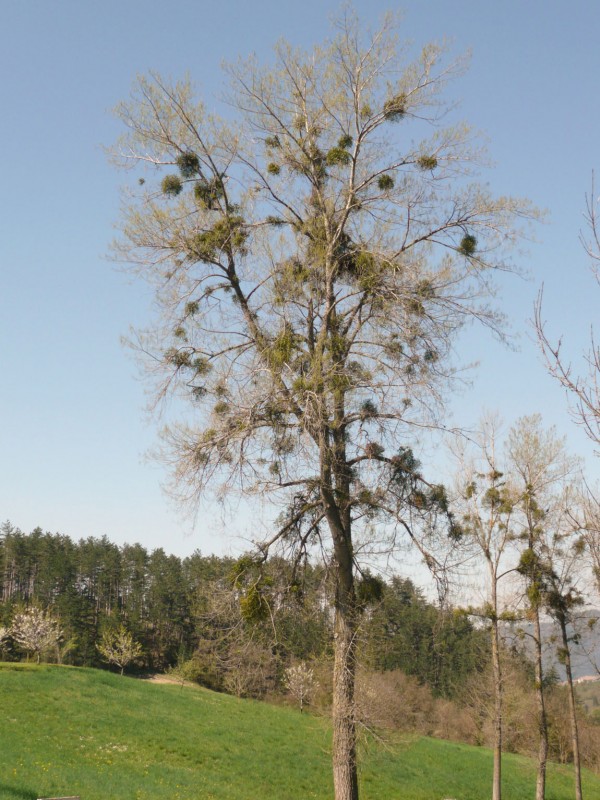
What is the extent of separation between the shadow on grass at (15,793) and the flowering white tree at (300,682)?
28.7m

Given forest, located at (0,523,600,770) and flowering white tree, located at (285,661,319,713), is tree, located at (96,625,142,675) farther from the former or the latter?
flowering white tree, located at (285,661,319,713)

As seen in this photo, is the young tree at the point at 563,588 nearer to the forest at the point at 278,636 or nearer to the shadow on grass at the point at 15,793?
→ the forest at the point at 278,636

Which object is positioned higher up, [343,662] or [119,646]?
[343,662]

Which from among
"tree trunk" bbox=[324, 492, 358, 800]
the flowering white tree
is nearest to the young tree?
"tree trunk" bbox=[324, 492, 358, 800]

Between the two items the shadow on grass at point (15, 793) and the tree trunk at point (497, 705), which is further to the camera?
the tree trunk at point (497, 705)

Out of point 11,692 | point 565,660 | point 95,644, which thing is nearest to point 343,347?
point 565,660

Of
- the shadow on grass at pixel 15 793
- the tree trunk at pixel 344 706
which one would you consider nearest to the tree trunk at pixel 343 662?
the tree trunk at pixel 344 706

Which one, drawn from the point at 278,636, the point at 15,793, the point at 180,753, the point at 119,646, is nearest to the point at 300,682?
the point at 119,646

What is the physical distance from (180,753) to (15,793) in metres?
10.3

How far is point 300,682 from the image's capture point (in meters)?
42.6

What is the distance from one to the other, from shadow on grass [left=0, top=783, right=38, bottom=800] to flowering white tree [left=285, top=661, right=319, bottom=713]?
28719mm

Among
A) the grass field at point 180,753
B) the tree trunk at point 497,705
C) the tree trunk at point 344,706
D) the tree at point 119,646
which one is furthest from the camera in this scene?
the tree at point 119,646

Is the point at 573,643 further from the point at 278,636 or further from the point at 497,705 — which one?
the point at 278,636

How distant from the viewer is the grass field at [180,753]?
18.0 m
